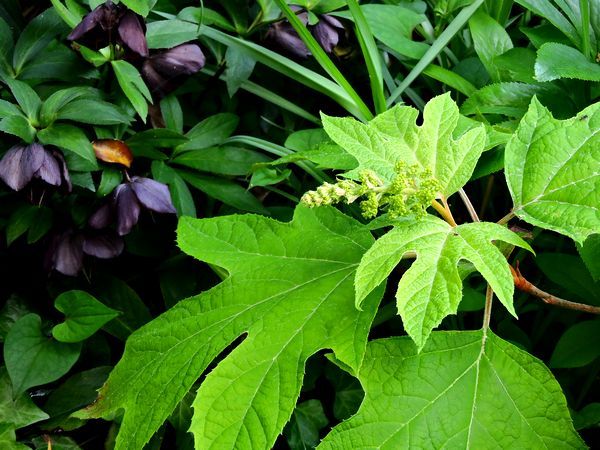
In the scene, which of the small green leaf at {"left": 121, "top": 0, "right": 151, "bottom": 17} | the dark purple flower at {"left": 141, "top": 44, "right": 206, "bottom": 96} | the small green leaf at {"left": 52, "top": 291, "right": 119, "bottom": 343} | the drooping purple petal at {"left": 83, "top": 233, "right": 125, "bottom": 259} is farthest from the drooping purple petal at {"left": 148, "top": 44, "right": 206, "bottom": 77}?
the small green leaf at {"left": 52, "top": 291, "right": 119, "bottom": 343}

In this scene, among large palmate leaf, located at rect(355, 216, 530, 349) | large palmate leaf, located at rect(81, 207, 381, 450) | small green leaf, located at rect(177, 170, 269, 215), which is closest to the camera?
large palmate leaf, located at rect(355, 216, 530, 349)

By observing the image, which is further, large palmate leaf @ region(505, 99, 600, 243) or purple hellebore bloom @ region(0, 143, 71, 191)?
purple hellebore bloom @ region(0, 143, 71, 191)

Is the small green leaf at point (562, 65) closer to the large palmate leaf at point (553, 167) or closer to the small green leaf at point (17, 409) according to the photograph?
the large palmate leaf at point (553, 167)

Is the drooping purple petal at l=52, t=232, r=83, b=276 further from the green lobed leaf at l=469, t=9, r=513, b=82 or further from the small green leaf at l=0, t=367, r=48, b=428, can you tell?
the green lobed leaf at l=469, t=9, r=513, b=82

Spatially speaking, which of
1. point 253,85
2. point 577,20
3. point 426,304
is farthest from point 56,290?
point 577,20

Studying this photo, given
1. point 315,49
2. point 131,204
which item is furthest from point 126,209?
point 315,49

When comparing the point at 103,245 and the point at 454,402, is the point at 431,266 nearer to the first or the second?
the point at 454,402

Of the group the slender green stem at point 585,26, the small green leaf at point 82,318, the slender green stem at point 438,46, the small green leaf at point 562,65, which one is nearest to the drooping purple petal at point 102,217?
the small green leaf at point 82,318
